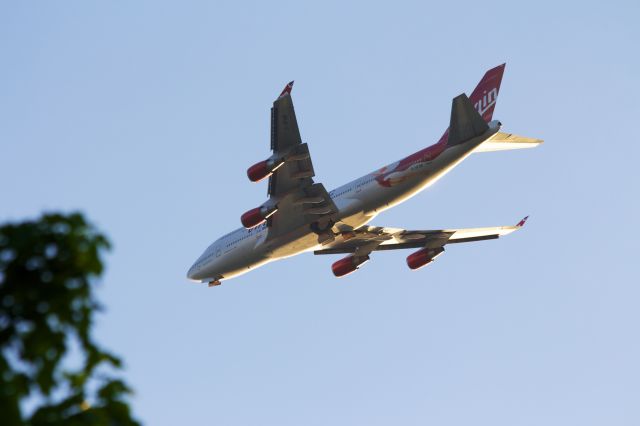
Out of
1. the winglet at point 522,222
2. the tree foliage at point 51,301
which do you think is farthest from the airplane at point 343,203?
the tree foliage at point 51,301

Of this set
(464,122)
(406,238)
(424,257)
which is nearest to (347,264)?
(406,238)

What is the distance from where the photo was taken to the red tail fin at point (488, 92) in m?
46.0

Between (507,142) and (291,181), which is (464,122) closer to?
(507,142)

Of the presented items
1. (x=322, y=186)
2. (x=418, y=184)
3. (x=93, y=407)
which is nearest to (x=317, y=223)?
(x=322, y=186)

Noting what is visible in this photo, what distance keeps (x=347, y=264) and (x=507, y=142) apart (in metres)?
13.6

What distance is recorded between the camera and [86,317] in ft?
30.7

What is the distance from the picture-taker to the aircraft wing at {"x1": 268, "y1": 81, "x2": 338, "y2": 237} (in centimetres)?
3978

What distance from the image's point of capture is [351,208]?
44.8 meters

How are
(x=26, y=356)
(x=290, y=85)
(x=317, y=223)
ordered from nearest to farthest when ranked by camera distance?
(x=26, y=356) < (x=290, y=85) < (x=317, y=223)

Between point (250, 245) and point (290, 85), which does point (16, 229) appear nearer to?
point (290, 85)

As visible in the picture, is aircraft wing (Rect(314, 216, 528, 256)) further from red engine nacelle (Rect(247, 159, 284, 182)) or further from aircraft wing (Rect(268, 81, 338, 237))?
red engine nacelle (Rect(247, 159, 284, 182))

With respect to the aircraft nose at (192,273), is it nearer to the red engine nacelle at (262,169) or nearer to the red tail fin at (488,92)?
the red engine nacelle at (262,169)

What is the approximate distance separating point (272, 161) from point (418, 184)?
7.14 metres

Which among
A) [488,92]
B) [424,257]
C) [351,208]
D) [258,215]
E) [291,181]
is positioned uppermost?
[488,92]
